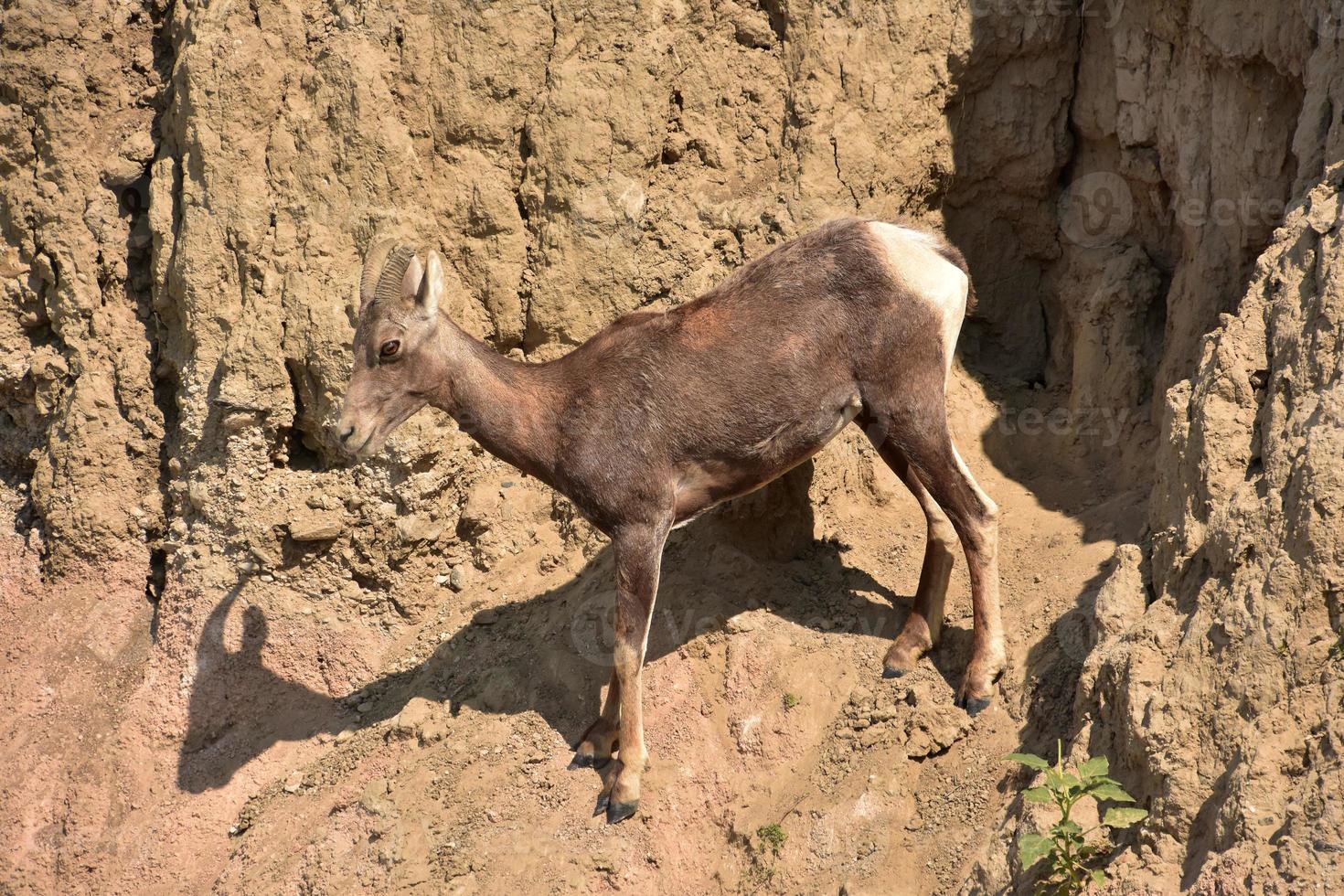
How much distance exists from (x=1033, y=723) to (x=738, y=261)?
360 centimetres

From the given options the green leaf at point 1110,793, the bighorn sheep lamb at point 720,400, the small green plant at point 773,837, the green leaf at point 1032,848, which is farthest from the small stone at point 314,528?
the green leaf at point 1110,793

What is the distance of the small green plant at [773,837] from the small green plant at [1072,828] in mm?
1477

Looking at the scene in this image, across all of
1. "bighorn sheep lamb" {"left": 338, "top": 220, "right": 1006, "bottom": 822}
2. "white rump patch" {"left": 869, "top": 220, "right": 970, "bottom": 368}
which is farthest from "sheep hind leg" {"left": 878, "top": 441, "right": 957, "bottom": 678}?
"white rump patch" {"left": 869, "top": 220, "right": 970, "bottom": 368}

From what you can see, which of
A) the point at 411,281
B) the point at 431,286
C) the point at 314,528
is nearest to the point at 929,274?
the point at 431,286

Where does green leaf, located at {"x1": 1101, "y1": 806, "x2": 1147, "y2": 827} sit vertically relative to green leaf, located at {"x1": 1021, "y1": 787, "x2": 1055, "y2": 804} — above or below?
above

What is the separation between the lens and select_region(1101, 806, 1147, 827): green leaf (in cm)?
496

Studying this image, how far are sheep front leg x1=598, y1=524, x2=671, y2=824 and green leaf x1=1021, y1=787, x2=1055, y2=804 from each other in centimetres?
232

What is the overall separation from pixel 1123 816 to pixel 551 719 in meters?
3.58

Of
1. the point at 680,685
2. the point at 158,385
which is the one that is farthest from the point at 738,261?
the point at 158,385

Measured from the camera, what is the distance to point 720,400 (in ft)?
22.6

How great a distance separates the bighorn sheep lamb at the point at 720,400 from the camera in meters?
6.76

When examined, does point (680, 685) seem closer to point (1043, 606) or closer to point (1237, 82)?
point (1043, 606)

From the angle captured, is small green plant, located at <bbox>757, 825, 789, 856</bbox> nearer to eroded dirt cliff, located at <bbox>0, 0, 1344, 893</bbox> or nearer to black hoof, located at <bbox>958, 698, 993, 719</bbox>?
eroded dirt cliff, located at <bbox>0, 0, 1344, 893</bbox>

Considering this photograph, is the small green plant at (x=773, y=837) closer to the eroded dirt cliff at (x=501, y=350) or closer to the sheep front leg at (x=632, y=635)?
the eroded dirt cliff at (x=501, y=350)
